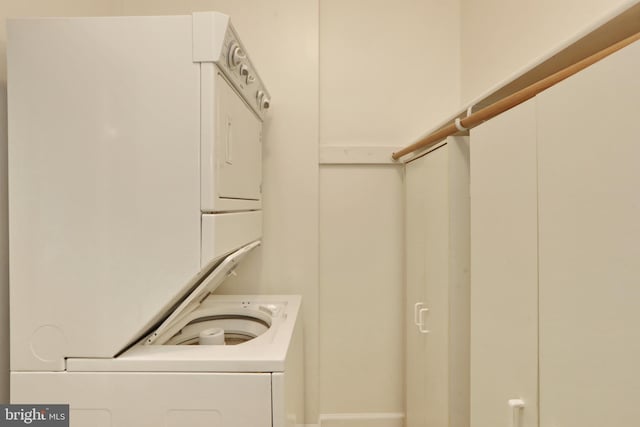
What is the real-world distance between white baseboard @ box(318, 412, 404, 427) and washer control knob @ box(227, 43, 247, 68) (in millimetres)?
2422

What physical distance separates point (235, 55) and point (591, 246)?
4.41ft

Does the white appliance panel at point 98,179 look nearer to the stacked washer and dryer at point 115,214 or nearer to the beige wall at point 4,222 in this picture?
the stacked washer and dryer at point 115,214

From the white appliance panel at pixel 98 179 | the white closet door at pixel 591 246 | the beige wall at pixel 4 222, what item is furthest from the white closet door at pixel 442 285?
the beige wall at pixel 4 222

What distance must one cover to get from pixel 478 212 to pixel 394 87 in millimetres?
1630

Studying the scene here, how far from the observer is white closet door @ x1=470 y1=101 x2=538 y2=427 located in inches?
37.3

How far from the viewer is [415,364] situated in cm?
215

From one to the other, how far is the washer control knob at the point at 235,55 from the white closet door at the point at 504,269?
978 mm

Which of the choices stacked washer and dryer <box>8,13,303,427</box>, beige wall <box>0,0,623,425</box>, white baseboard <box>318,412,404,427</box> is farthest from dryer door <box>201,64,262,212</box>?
white baseboard <box>318,412,404,427</box>

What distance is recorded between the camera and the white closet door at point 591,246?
623 mm

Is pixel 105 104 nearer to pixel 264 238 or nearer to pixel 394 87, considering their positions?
pixel 264 238

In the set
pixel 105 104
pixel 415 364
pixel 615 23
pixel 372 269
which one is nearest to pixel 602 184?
pixel 615 23

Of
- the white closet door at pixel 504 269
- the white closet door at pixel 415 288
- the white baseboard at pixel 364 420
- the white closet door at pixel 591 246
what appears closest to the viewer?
the white closet door at pixel 591 246

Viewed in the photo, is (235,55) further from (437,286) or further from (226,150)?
(437,286)

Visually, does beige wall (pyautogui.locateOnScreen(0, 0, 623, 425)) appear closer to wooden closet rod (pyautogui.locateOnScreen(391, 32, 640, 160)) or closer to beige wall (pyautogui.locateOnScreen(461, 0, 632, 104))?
beige wall (pyautogui.locateOnScreen(461, 0, 632, 104))
